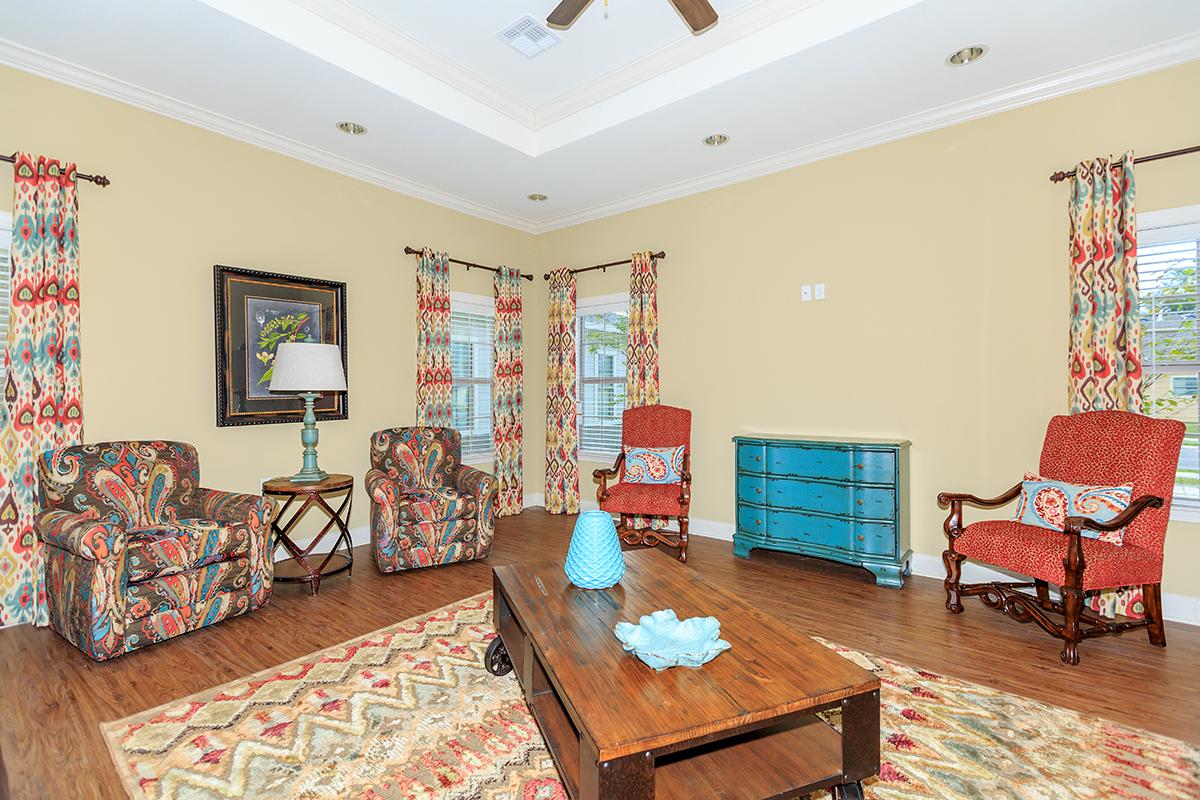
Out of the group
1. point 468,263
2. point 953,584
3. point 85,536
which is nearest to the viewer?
point 85,536

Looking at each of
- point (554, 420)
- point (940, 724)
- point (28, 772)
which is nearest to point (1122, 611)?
point (940, 724)

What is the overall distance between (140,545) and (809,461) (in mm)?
3963

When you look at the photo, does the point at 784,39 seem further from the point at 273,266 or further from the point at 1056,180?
the point at 273,266

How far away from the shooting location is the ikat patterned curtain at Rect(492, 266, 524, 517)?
5827mm

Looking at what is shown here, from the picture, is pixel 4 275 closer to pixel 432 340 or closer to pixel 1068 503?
pixel 432 340

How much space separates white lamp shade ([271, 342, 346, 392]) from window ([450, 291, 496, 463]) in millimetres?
1700

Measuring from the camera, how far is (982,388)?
3.78m

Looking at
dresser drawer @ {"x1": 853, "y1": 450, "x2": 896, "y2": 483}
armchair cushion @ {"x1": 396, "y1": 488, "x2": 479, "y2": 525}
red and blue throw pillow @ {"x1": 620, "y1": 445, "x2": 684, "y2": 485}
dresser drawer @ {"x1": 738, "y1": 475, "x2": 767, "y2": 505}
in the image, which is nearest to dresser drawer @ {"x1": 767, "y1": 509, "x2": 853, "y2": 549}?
dresser drawer @ {"x1": 738, "y1": 475, "x2": 767, "y2": 505}

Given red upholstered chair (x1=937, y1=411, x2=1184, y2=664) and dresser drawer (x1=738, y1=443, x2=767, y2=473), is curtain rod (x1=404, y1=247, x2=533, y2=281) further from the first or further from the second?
red upholstered chair (x1=937, y1=411, x2=1184, y2=664)

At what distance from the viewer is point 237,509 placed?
327 cm

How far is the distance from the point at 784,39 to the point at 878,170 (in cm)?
145

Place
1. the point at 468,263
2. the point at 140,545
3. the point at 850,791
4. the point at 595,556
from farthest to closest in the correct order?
the point at 468,263 → the point at 140,545 → the point at 595,556 → the point at 850,791

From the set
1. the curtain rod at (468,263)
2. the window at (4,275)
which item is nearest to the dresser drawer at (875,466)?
the curtain rod at (468,263)

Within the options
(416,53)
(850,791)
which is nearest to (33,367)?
(416,53)
